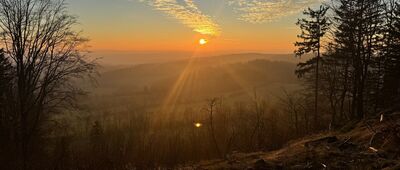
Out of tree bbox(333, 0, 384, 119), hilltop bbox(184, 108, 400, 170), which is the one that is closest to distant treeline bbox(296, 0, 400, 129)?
tree bbox(333, 0, 384, 119)

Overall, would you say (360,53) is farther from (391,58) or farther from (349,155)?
(349,155)

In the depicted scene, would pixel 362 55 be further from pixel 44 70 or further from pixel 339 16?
pixel 44 70

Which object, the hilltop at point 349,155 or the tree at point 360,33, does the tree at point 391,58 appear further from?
the hilltop at point 349,155

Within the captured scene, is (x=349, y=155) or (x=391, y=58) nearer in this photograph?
(x=349, y=155)

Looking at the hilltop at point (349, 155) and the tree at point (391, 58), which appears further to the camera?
the tree at point (391, 58)

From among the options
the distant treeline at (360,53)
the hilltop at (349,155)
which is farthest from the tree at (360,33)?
the hilltop at (349,155)

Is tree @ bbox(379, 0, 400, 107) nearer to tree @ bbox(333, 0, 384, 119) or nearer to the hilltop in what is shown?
tree @ bbox(333, 0, 384, 119)

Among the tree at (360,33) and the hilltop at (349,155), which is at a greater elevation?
the tree at (360,33)

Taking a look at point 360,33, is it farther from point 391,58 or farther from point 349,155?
point 349,155

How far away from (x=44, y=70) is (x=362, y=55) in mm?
22693

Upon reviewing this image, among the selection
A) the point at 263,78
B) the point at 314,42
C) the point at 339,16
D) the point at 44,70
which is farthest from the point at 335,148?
the point at 263,78

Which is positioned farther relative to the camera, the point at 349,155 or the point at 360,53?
the point at 360,53

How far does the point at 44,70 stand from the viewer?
22.7 metres

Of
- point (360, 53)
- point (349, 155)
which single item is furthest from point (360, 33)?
point (349, 155)
